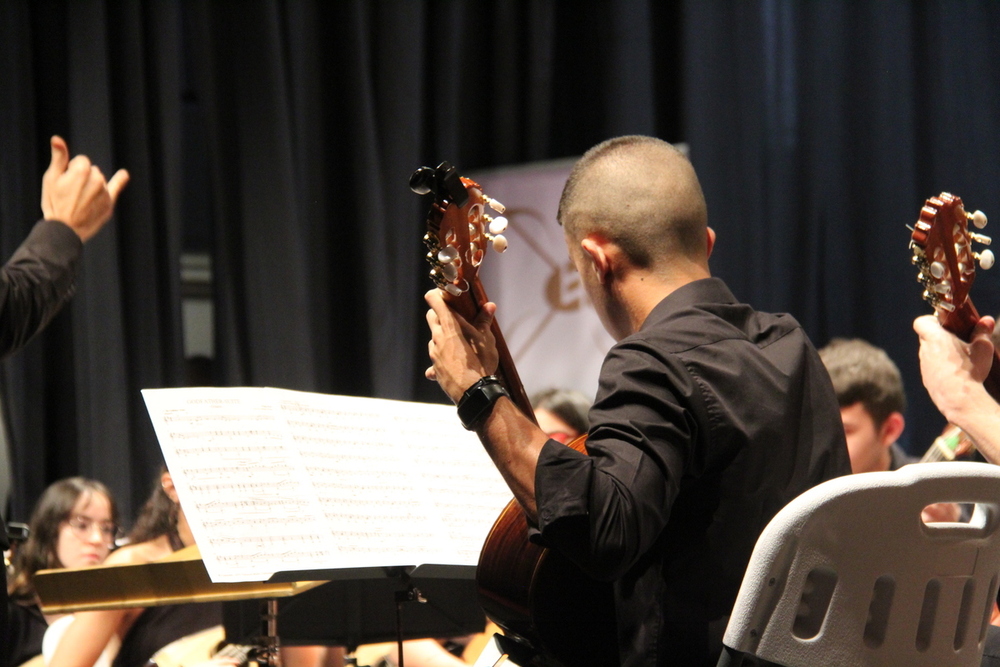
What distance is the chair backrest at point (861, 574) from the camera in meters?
1.32

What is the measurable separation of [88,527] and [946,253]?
9.31ft

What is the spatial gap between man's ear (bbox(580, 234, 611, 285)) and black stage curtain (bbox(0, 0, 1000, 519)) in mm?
2799

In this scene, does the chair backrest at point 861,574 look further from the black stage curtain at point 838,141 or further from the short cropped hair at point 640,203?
the black stage curtain at point 838,141

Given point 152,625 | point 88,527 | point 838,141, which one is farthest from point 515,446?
point 838,141

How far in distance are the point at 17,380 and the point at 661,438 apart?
11.5 ft

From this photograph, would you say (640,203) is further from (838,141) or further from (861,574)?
(838,141)

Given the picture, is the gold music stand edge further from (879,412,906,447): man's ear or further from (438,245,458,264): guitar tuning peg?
(879,412,906,447): man's ear

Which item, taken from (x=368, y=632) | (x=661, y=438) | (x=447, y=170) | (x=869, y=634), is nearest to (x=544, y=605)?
(x=661, y=438)

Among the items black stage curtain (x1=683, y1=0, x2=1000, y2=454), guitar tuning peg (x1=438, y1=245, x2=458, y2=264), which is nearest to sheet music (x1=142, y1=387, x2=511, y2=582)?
guitar tuning peg (x1=438, y1=245, x2=458, y2=264)

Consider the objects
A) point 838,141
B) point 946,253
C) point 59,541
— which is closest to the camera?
point 946,253

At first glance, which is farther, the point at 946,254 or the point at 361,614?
the point at 361,614

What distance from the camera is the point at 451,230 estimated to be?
1663mm

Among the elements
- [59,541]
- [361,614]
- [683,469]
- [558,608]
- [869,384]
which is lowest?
[59,541]

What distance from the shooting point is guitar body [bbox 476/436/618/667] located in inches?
64.7
